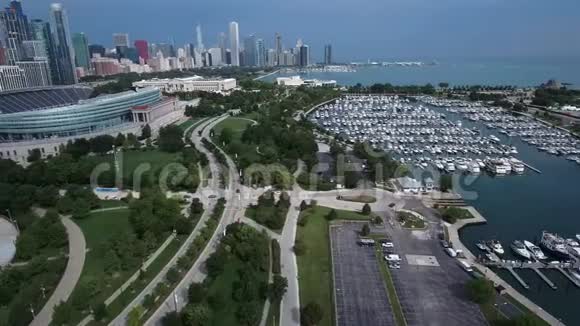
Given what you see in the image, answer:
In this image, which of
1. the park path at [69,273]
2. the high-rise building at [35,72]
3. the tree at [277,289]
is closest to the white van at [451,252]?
the tree at [277,289]

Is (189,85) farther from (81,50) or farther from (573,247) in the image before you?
(573,247)

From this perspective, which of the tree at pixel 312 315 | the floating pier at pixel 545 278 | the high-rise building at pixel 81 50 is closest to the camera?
the tree at pixel 312 315

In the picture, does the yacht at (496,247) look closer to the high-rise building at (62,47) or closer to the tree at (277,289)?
the tree at (277,289)

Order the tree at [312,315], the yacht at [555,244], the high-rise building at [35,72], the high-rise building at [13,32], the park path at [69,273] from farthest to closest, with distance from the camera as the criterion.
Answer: the high-rise building at [13,32] < the high-rise building at [35,72] < the yacht at [555,244] < the park path at [69,273] < the tree at [312,315]

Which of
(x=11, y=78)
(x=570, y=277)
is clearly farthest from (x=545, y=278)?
(x=11, y=78)

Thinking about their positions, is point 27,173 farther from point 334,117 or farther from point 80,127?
point 334,117

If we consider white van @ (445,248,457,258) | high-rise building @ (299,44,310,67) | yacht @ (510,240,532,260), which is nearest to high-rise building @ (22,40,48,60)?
white van @ (445,248,457,258)
